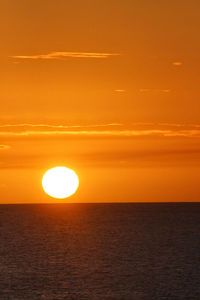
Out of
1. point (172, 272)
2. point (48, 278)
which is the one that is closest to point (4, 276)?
point (48, 278)

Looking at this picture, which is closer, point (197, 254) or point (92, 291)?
point (92, 291)

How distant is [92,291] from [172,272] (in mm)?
19620

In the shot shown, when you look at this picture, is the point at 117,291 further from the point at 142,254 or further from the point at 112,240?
the point at 112,240

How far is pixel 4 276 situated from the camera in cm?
8525

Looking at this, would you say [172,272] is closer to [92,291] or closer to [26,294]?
[92,291]

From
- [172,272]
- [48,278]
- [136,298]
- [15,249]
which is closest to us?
[136,298]

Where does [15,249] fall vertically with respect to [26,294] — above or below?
above

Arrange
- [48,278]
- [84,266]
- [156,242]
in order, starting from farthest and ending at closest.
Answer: [156,242] < [84,266] < [48,278]

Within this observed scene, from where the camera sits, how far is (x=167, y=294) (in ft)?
228

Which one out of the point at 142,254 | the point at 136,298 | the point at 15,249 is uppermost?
the point at 15,249

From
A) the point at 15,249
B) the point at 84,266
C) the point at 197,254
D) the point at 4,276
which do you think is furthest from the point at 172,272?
the point at 15,249

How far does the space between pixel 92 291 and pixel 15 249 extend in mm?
59129

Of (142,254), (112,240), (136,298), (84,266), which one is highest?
(112,240)

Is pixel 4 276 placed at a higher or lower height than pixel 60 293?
higher
